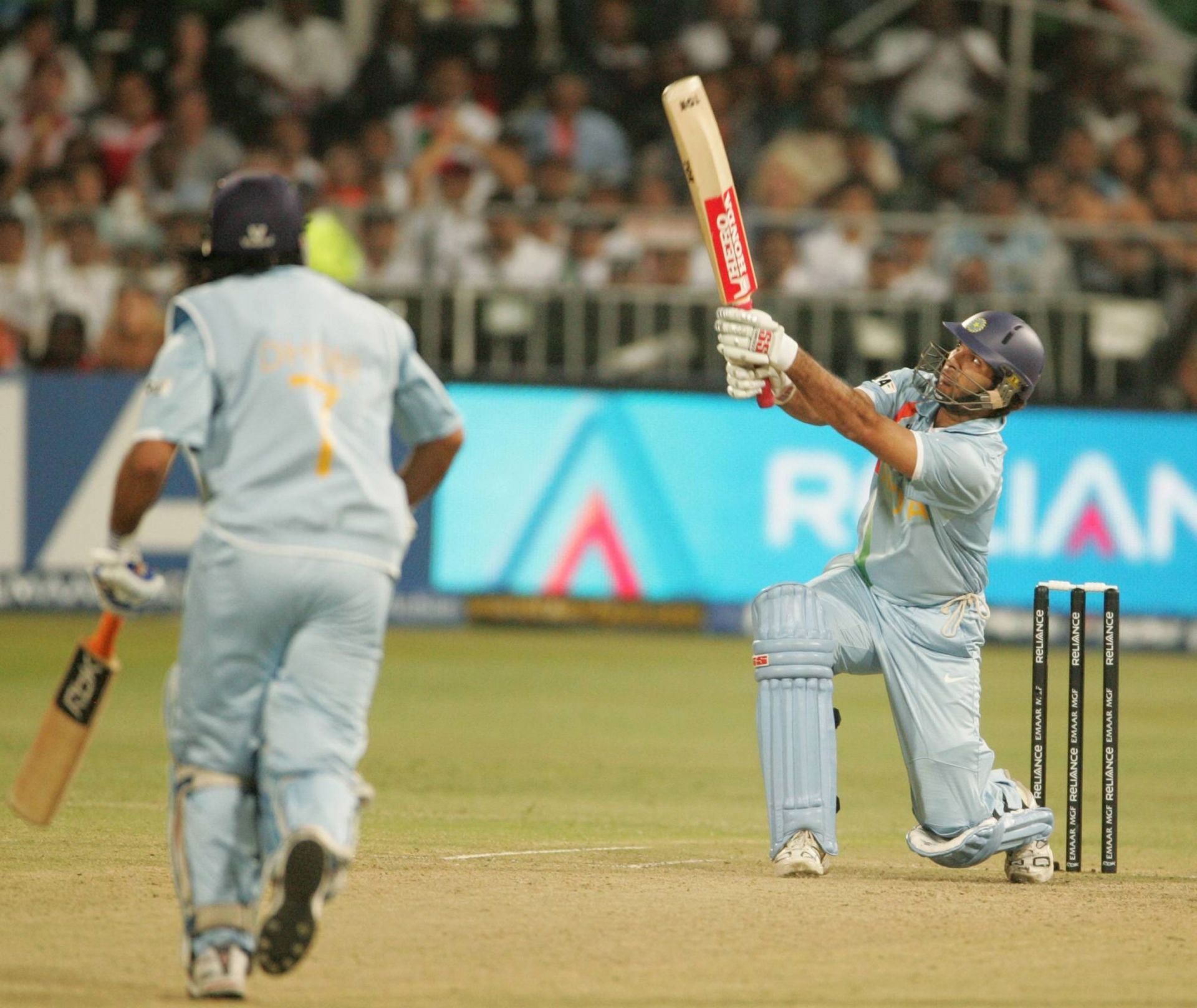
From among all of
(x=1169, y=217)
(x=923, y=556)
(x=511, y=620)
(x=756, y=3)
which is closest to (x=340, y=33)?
(x=756, y=3)

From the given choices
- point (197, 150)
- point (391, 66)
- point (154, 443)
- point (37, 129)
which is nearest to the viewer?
point (154, 443)

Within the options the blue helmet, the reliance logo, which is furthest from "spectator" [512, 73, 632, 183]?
the blue helmet

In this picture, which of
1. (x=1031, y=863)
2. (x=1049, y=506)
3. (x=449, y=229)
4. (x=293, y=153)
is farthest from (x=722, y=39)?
(x=1031, y=863)

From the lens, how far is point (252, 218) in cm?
528

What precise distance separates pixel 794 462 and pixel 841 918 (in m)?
9.61

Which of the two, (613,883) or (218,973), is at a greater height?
(218,973)

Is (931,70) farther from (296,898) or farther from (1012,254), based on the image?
(296,898)

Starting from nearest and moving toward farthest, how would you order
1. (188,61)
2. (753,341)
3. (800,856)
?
(753,341) → (800,856) → (188,61)

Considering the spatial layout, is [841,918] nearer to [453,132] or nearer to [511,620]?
[511,620]

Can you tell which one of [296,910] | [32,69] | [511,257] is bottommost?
[296,910]

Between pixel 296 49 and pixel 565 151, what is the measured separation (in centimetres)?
284

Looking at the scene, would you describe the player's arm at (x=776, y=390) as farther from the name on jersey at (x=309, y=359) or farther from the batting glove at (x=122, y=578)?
the batting glove at (x=122, y=578)

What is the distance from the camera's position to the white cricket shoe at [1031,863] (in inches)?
285

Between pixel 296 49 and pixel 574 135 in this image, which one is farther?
pixel 296 49
